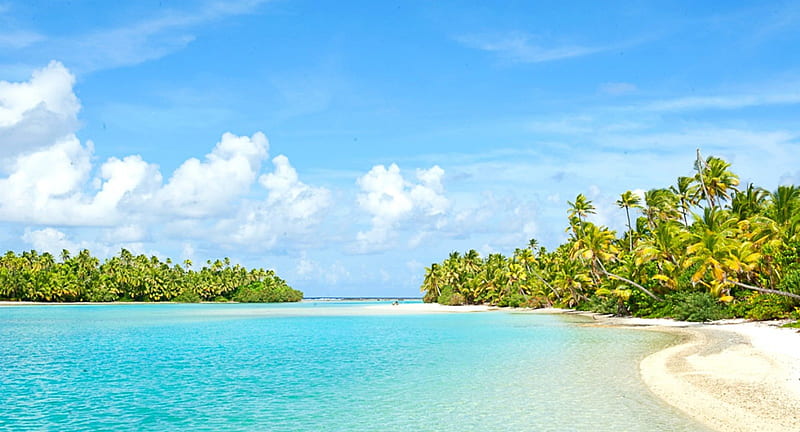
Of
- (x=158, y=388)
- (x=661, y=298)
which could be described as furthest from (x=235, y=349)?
(x=661, y=298)

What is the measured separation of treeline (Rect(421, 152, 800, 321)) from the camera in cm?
4475

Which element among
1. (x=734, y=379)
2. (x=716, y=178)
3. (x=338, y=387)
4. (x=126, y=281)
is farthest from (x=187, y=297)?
(x=734, y=379)

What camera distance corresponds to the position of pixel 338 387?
23062 millimetres

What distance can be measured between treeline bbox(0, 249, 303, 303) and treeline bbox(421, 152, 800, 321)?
105m

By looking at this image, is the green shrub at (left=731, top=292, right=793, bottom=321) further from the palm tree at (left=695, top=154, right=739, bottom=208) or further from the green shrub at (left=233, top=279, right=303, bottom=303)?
the green shrub at (left=233, top=279, right=303, bottom=303)

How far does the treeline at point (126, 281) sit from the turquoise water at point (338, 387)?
4775 inches

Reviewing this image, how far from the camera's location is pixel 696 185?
236ft

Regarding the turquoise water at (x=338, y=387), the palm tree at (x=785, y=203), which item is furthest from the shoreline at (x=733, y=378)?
the palm tree at (x=785, y=203)

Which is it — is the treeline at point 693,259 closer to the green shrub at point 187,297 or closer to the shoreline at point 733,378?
the shoreline at point 733,378

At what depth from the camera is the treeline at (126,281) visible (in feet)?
482

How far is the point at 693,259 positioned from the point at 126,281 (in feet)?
496

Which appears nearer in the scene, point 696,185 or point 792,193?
point 792,193

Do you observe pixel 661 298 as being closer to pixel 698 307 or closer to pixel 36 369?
pixel 698 307

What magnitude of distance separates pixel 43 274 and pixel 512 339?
14016 centimetres
